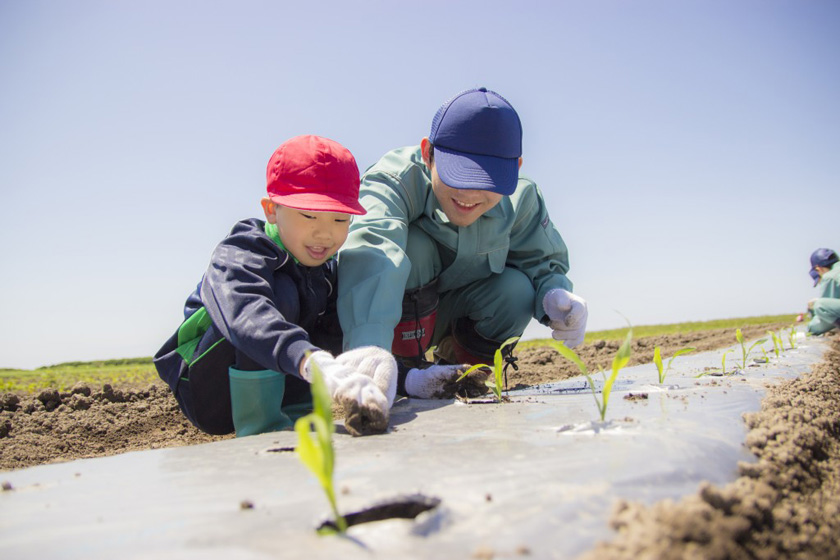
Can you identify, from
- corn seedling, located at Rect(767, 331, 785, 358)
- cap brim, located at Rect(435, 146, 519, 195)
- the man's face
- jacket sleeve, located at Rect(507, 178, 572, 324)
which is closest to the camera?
cap brim, located at Rect(435, 146, 519, 195)

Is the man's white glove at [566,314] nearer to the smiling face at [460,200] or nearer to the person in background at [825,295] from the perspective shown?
the smiling face at [460,200]

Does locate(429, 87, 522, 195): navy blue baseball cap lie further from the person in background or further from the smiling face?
the person in background

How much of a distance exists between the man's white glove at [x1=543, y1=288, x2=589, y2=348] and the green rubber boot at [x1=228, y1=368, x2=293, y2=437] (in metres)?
1.23

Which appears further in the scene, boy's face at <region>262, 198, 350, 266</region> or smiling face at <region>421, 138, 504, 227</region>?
smiling face at <region>421, 138, 504, 227</region>

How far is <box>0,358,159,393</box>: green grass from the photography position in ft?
12.3

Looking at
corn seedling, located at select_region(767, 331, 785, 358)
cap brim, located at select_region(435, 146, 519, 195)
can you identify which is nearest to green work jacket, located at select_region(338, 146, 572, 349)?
cap brim, located at select_region(435, 146, 519, 195)

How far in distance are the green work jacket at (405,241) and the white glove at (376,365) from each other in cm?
13

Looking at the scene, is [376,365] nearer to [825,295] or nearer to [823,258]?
[825,295]

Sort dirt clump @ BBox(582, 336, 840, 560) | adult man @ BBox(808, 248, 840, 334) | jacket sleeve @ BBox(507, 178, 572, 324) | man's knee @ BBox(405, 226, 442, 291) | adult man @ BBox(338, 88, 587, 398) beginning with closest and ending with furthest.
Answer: dirt clump @ BBox(582, 336, 840, 560), adult man @ BBox(338, 88, 587, 398), man's knee @ BBox(405, 226, 442, 291), jacket sleeve @ BBox(507, 178, 572, 324), adult man @ BBox(808, 248, 840, 334)

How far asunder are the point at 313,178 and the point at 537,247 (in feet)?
4.25

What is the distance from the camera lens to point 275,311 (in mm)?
1697

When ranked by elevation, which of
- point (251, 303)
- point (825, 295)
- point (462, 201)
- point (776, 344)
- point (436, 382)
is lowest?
point (825, 295)

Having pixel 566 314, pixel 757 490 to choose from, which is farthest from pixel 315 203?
pixel 757 490

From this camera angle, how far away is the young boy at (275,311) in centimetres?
167
